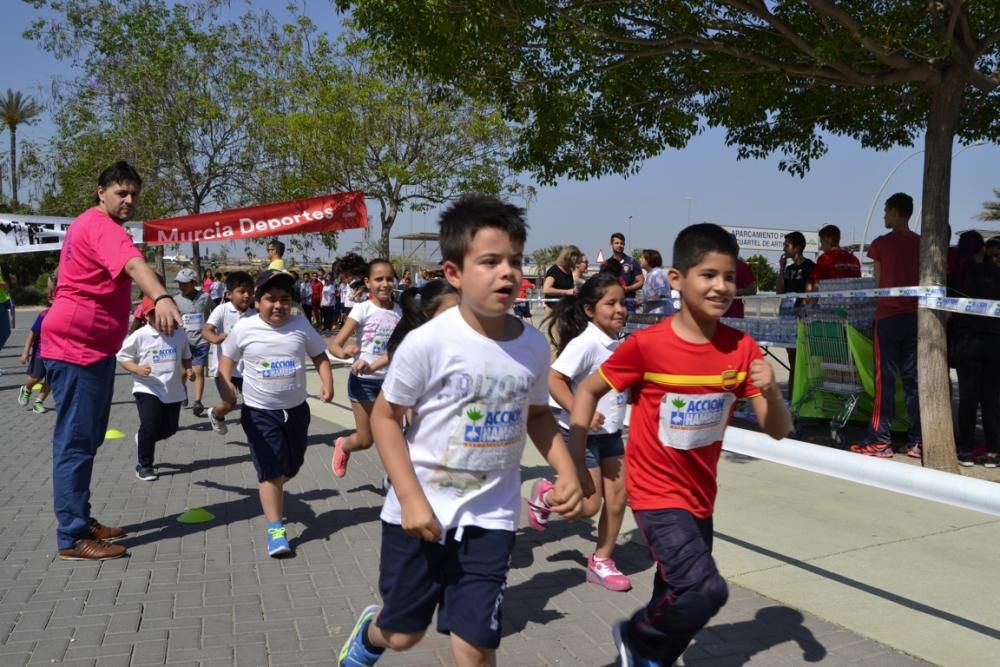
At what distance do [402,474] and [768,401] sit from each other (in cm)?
139

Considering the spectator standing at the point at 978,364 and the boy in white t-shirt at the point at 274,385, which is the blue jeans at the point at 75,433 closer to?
the boy in white t-shirt at the point at 274,385

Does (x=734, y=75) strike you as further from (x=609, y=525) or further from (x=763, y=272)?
(x=763, y=272)

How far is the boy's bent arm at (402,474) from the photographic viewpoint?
2605 mm

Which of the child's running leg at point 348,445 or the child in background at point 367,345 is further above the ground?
the child in background at point 367,345

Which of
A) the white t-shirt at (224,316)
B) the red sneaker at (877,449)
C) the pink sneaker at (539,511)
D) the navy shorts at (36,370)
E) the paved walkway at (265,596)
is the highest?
the white t-shirt at (224,316)

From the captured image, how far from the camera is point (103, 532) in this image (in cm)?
515

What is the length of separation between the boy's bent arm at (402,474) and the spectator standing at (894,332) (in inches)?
230

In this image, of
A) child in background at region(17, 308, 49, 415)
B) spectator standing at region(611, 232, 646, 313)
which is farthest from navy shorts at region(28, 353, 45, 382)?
spectator standing at region(611, 232, 646, 313)

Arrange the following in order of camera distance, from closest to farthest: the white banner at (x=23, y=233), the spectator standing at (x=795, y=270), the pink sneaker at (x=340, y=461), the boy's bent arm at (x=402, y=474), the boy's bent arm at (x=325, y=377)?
the boy's bent arm at (x=402, y=474)
the boy's bent arm at (x=325, y=377)
the pink sneaker at (x=340, y=461)
the spectator standing at (x=795, y=270)
the white banner at (x=23, y=233)

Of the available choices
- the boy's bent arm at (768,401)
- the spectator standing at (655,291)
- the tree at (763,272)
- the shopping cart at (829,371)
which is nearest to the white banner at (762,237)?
the tree at (763,272)

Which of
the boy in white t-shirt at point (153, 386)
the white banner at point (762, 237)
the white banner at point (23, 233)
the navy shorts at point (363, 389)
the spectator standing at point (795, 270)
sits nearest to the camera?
the navy shorts at point (363, 389)

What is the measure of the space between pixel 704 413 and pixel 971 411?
548cm

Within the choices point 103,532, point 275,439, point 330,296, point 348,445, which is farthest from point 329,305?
point 275,439

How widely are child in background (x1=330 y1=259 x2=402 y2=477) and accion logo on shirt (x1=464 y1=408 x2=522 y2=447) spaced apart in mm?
3461
